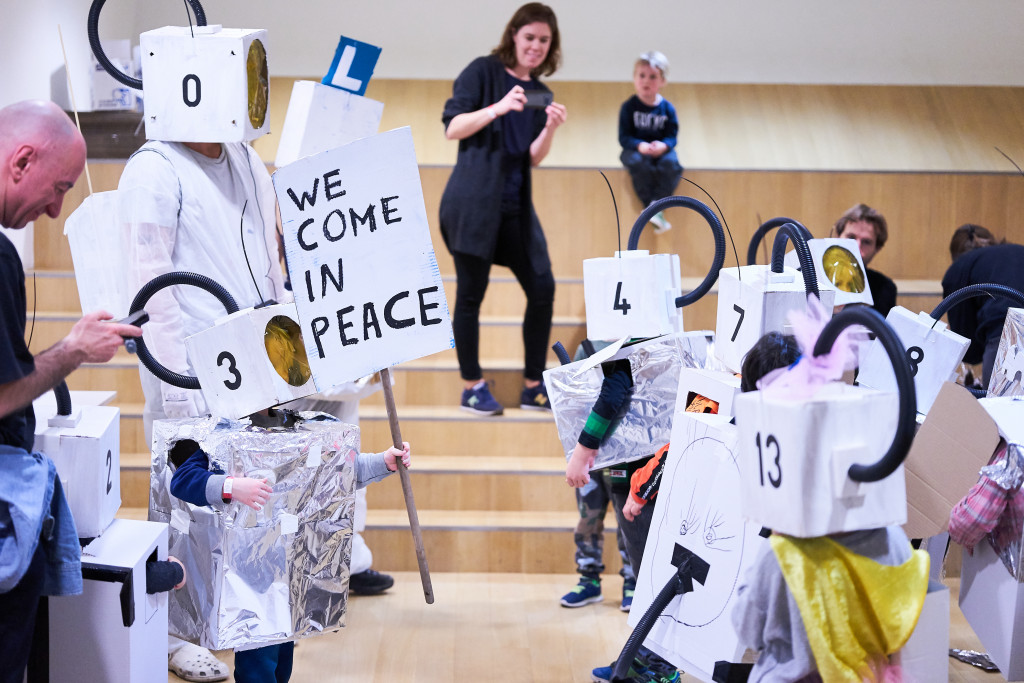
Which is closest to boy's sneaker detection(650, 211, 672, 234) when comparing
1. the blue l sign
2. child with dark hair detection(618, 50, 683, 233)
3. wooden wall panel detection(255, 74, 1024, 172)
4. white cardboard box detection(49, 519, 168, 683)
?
child with dark hair detection(618, 50, 683, 233)

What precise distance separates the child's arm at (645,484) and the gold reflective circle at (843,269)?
612mm

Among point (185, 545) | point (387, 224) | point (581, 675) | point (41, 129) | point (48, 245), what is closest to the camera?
point (41, 129)

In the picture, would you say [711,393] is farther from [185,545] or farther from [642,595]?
[185,545]

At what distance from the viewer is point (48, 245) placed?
14.8 ft

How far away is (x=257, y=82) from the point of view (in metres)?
2.56

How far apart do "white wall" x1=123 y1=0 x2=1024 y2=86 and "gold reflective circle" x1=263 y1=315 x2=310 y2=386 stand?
3.90 metres

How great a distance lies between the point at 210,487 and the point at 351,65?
163 cm

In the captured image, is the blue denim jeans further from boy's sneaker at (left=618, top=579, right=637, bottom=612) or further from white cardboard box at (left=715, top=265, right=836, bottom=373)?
boy's sneaker at (left=618, top=579, right=637, bottom=612)

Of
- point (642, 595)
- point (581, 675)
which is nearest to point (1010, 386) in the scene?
point (642, 595)

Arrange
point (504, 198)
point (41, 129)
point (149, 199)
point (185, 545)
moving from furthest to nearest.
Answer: point (504, 198), point (149, 199), point (185, 545), point (41, 129)

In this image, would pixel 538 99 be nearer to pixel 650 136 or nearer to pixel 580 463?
pixel 650 136

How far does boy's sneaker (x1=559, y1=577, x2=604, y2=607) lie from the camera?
328cm

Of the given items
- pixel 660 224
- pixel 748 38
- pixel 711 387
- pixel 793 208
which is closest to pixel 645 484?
pixel 711 387

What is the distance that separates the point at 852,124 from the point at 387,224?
4.13 meters
